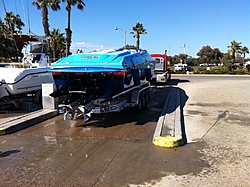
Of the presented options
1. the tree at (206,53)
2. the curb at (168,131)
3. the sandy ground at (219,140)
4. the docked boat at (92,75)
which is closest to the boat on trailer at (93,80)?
the docked boat at (92,75)

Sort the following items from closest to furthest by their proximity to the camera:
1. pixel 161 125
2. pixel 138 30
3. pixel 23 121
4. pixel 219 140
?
pixel 219 140 < pixel 161 125 < pixel 23 121 < pixel 138 30

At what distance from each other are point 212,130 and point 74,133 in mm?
3788

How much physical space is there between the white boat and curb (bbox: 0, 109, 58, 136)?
1635 mm

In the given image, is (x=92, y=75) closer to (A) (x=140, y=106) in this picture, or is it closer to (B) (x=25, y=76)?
(A) (x=140, y=106)

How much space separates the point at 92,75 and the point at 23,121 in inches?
98.6

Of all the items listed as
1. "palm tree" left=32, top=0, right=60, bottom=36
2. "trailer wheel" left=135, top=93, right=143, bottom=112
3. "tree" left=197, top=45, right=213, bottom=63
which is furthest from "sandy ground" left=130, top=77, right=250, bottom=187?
"tree" left=197, top=45, right=213, bottom=63

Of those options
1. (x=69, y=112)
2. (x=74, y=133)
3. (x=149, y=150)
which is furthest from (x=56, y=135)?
(x=149, y=150)

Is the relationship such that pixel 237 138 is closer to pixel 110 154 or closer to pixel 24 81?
pixel 110 154

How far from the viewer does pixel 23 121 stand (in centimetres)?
812

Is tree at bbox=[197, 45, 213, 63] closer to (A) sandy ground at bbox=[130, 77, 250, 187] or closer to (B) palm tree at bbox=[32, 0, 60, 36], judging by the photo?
(B) palm tree at bbox=[32, 0, 60, 36]

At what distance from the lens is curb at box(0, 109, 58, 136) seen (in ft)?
24.5

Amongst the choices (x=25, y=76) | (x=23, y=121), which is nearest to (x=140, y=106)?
(x=23, y=121)

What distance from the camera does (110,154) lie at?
5676mm

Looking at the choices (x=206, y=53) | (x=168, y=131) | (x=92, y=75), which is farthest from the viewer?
(x=206, y=53)
